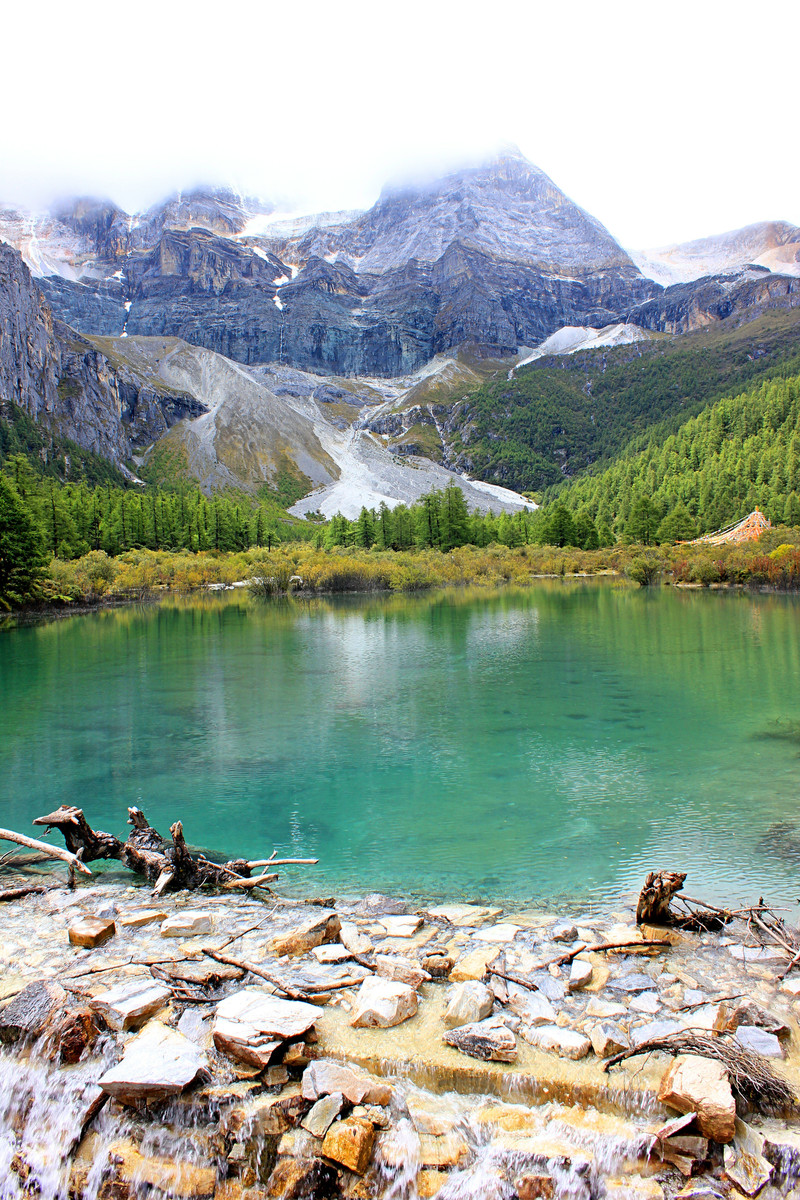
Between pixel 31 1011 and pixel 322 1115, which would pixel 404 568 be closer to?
pixel 31 1011

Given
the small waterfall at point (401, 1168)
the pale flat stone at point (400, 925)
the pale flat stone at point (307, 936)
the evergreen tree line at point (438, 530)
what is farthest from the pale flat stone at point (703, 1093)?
the evergreen tree line at point (438, 530)

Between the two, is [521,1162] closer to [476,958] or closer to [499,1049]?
[499,1049]

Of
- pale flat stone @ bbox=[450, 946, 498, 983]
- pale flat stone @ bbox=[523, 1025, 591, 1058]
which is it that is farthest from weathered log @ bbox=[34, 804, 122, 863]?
pale flat stone @ bbox=[523, 1025, 591, 1058]

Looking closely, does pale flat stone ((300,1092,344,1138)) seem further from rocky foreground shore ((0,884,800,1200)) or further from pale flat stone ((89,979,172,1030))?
pale flat stone ((89,979,172,1030))

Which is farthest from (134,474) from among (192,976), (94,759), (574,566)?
(192,976)

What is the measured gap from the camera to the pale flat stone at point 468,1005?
5.23 metres

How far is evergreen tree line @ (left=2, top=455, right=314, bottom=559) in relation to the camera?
68.5 meters

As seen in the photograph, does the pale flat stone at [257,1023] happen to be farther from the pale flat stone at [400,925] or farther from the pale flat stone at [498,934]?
the pale flat stone at [498,934]

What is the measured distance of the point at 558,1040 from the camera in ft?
16.2

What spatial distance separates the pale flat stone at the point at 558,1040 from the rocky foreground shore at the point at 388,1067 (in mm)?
15

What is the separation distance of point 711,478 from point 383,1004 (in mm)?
103712

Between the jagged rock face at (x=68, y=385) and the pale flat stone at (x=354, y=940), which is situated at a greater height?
the jagged rock face at (x=68, y=385)

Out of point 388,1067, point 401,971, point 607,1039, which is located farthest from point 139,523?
point 607,1039

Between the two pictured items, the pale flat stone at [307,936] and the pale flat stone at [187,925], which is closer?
the pale flat stone at [307,936]
